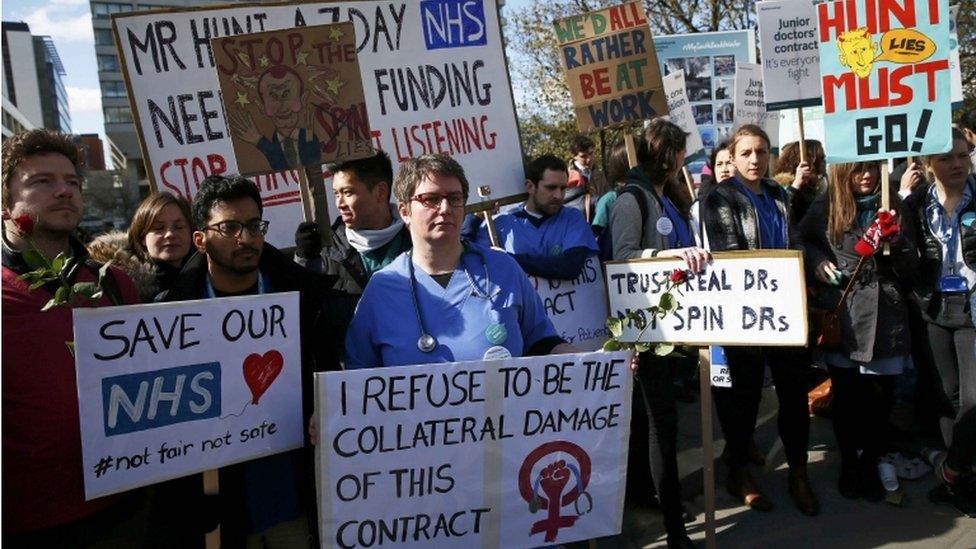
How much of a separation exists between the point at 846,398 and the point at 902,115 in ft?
5.13

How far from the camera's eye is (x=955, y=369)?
14.8 feet

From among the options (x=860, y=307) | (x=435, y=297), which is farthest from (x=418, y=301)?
(x=860, y=307)

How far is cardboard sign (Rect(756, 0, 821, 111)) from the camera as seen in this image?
6.66 metres

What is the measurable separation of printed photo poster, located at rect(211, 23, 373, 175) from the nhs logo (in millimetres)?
992

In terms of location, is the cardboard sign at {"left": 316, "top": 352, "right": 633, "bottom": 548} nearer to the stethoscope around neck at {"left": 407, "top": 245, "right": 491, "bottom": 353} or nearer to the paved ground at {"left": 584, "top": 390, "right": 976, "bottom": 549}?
the stethoscope around neck at {"left": 407, "top": 245, "right": 491, "bottom": 353}

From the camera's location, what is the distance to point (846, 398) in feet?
15.9

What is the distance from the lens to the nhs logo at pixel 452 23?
15.2 ft

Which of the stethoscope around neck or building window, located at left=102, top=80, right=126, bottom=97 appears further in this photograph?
building window, located at left=102, top=80, right=126, bottom=97

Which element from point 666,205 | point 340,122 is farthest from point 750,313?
point 340,122

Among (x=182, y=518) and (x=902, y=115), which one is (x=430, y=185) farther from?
(x=902, y=115)

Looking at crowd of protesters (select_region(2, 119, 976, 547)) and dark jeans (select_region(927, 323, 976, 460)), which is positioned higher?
crowd of protesters (select_region(2, 119, 976, 547))

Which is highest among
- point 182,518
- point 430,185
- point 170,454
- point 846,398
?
point 430,185

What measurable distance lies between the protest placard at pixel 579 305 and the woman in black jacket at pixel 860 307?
126cm

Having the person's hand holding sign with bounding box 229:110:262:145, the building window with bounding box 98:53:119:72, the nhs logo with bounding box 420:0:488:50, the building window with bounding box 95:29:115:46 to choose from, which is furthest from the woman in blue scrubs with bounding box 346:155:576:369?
the building window with bounding box 95:29:115:46
